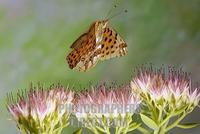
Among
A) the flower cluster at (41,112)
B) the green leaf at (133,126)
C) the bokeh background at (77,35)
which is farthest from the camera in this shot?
the bokeh background at (77,35)

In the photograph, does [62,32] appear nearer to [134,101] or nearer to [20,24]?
[20,24]

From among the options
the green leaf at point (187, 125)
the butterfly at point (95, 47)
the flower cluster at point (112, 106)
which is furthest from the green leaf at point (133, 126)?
the butterfly at point (95, 47)

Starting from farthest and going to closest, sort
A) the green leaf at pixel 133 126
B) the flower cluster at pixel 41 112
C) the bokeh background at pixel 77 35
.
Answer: the bokeh background at pixel 77 35 < the green leaf at pixel 133 126 < the flower cluster at pixel 41 112

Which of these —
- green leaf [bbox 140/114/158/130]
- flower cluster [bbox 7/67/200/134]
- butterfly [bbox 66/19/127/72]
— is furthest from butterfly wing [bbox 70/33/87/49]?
green leaf [bbox 140/114/158/130]

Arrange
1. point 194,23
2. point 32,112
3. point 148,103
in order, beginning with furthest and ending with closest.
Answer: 1. point 194,23
2. point 148,103
3. point 32,112

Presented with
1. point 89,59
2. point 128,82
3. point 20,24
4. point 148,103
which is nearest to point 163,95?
point 148,103

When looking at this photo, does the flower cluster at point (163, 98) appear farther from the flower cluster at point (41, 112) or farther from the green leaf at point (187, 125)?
the flower cluster at point (41, 112)
